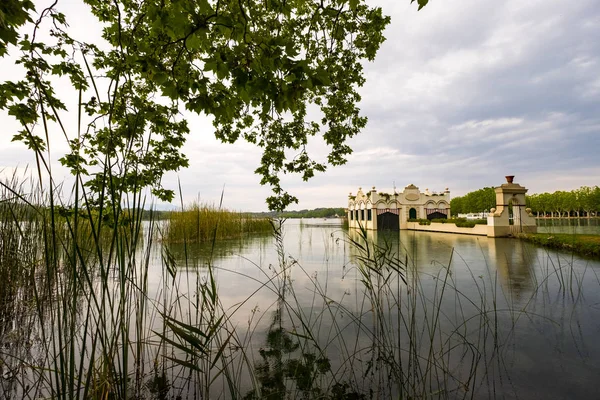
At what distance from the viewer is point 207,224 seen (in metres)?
11.6

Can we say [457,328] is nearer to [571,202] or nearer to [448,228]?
[448,228]

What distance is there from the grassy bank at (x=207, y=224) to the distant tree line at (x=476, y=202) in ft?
143

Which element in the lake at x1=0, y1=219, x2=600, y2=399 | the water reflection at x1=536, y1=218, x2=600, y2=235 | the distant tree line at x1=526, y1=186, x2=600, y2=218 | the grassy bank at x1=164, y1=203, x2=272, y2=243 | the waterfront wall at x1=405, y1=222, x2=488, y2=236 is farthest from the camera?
the distant tree line at x1=526, y1=186, x2=600, y2=218

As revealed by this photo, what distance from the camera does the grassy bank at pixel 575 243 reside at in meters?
7.52

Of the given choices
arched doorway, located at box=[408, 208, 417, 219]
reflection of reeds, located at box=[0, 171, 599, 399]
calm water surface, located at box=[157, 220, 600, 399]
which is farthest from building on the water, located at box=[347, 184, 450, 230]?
reflection of reeds, located at box=[0, 171, 599, 399]

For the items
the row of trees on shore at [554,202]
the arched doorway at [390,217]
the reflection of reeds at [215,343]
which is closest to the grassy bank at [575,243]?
the reflection of reeds at [215,343]

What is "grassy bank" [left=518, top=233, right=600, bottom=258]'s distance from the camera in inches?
296

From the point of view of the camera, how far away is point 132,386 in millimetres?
2125

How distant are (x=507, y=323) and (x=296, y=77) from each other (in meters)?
3.61

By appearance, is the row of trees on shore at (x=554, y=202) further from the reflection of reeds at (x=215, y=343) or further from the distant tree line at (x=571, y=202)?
the reflection of reeds at (x=215, y=343)

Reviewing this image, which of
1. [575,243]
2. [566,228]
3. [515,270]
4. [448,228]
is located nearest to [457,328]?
[515,270]

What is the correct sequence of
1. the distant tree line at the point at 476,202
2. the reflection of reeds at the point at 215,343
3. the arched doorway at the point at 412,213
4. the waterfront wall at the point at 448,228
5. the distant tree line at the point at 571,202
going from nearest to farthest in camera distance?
the reflection of reeds at the point at 215,343 → the waterfront wall at the point at 448,228 → the arched doorway at the point at 412,213 → the distant tree line at the point at 571,202 → the distant tree line at the point at 476,202

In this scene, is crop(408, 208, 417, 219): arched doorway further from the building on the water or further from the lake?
the lake

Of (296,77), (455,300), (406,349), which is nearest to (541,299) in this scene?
(455,300)
